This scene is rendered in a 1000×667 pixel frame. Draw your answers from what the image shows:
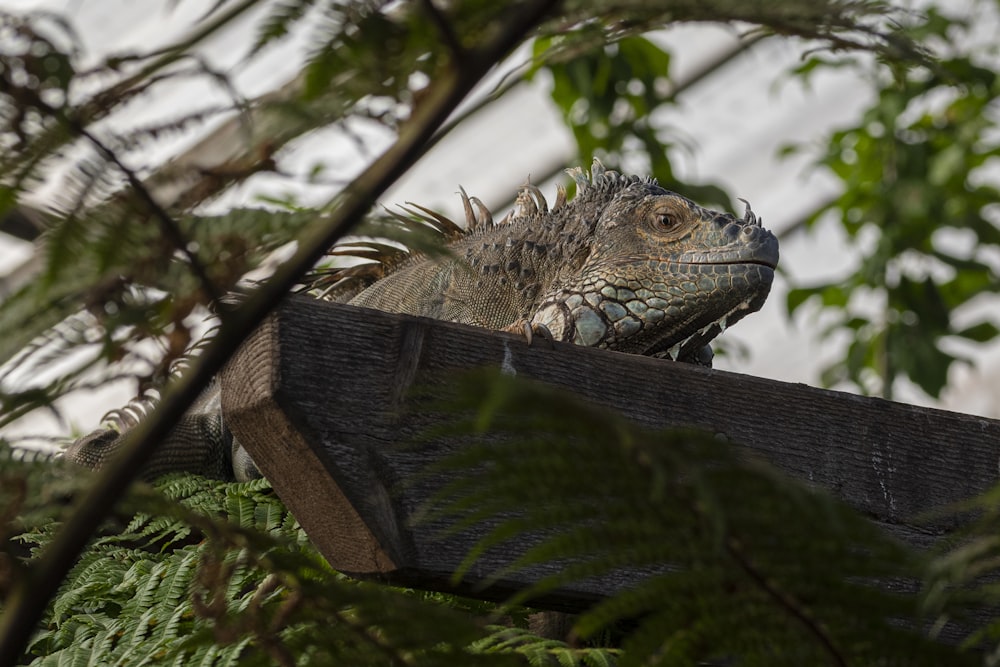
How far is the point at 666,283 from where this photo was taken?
2.80 meters

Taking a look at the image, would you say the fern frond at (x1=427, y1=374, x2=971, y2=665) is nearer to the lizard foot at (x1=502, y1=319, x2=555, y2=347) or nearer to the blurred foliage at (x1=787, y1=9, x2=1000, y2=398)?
the lizard foot at (x1=502, y1=319, x2=555, y2=347)

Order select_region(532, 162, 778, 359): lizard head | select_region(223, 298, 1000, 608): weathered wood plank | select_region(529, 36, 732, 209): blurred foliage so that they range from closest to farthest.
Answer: select_region(223, 298, 1000, 608): weathered wood plank < select_region(532, 162, 778, 359): lizard head < select_region(529, 36, 732, 209): blurred foliage

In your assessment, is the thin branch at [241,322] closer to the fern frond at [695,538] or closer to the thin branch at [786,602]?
the fern frond at [695,538]

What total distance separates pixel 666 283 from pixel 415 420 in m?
1.13

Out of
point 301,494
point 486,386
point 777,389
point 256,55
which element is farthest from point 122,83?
point 777,389

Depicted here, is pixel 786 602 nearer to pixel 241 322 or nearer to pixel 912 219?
pixel 241 322

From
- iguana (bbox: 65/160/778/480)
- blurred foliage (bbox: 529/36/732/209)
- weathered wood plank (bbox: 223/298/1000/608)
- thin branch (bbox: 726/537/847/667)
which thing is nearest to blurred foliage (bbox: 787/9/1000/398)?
blurred foliage (bbox: 529/36/732/209)

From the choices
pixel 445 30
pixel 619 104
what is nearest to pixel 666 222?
pixel 445 30

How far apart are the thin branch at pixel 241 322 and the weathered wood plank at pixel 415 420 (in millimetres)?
628

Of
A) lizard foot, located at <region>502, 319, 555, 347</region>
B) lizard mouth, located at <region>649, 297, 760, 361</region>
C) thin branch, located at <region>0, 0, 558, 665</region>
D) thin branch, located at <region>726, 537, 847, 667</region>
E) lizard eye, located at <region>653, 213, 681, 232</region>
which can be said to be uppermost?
thin branch, located at <region>0, 0, 558, 665</region>

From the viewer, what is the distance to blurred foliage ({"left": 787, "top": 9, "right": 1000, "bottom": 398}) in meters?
5.12

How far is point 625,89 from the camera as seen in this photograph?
500cm

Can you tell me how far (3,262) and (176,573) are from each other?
5.56 m

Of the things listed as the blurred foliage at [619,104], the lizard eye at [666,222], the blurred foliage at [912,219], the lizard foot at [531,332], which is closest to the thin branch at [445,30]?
the lizard foot at [531,332]
